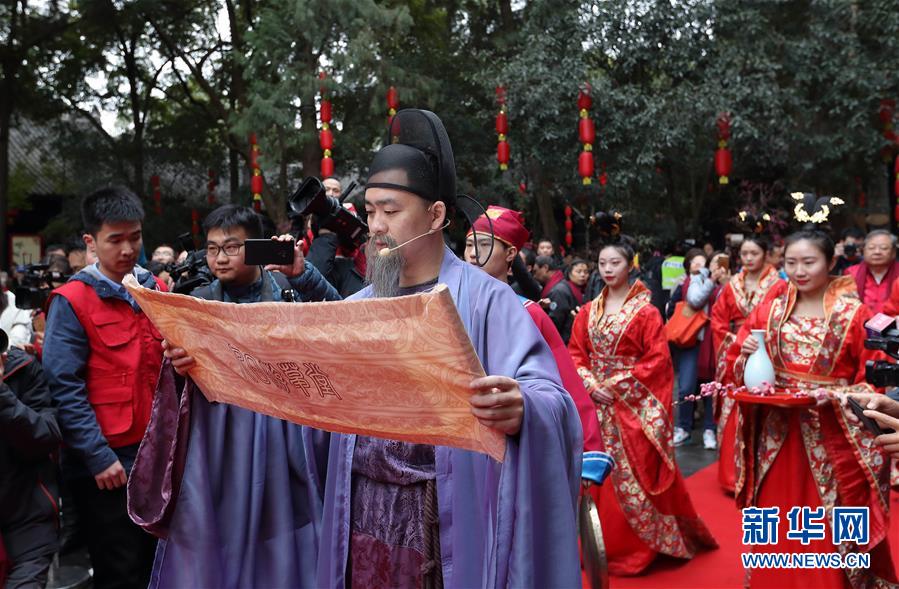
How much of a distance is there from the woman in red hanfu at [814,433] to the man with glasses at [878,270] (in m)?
2.46

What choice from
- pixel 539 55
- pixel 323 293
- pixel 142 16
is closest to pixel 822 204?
pixel 323 293

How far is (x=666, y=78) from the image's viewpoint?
Answer: 13688 mm

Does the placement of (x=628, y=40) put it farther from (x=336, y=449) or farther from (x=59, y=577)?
(x=336, y=449)

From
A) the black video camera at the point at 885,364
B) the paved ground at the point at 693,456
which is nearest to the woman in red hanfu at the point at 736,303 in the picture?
the paved ground at the point at 693,456

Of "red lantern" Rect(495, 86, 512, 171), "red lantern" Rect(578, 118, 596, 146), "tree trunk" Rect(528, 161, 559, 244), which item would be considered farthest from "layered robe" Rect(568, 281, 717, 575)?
"tree trunk" Rect(528, 161, 559, 244)

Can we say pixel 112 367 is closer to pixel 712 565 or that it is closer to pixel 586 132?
pixel 712 565

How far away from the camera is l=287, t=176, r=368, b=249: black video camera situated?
3.51m

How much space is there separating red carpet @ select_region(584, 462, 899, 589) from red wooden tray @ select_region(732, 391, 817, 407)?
3.72 ft

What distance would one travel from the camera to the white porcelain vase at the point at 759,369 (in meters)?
4.01

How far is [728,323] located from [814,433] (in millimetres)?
2649

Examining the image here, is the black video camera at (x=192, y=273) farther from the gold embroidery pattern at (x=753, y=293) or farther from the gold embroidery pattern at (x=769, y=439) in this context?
the gold embroidery pattern at (x=753, y=293)

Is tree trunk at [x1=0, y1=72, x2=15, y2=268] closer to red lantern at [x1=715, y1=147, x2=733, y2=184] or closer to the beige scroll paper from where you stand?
red lantern at [x1=715, y1=147, x2=733, y2=184]

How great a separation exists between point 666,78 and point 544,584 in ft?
42.2

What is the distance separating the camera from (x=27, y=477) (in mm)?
3283
